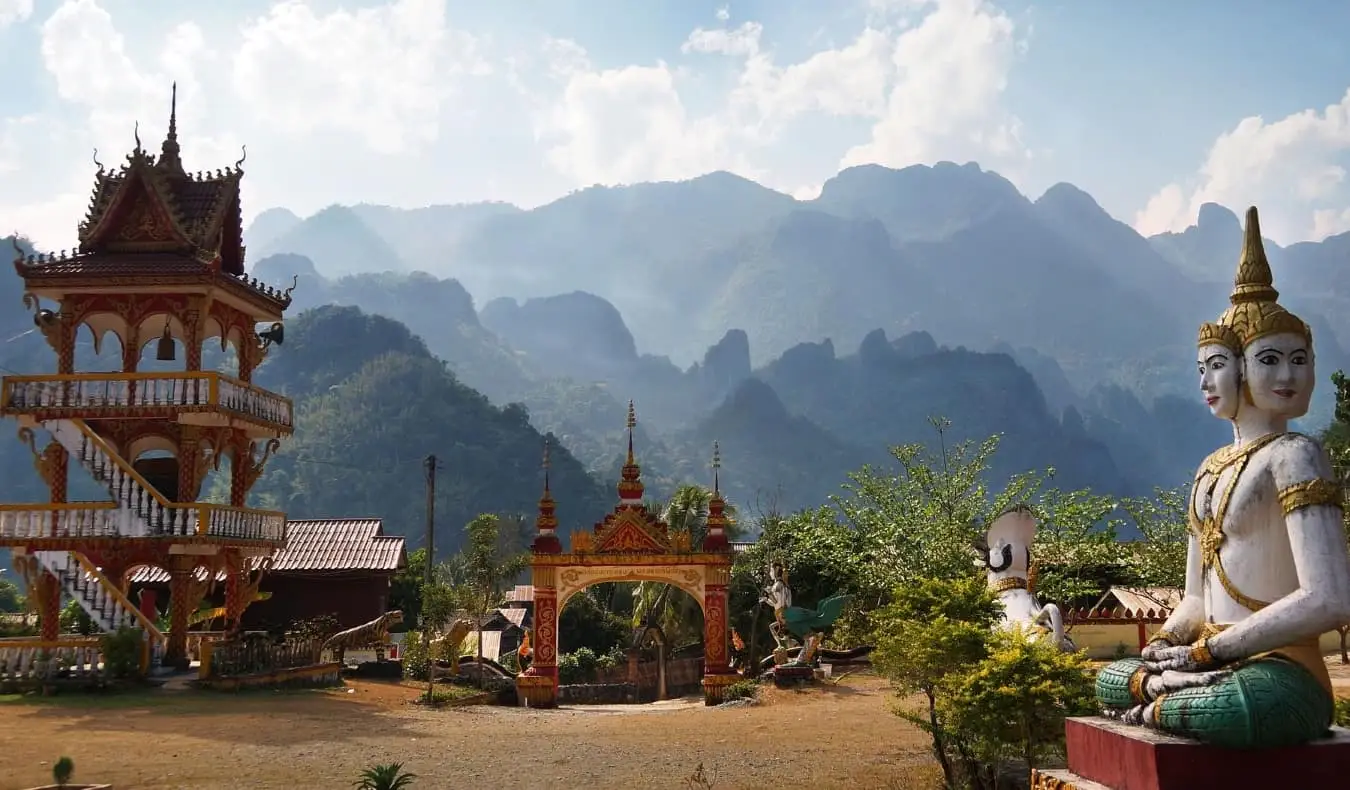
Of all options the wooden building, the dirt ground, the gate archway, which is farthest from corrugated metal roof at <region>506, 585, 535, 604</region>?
the dirt ground

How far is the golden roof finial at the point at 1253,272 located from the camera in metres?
6.50

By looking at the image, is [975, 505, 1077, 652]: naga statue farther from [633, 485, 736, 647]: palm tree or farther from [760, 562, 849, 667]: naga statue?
[633, 485, 736, 647]: palm tree

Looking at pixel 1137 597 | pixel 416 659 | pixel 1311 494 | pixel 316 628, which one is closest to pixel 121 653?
pixel 316 628

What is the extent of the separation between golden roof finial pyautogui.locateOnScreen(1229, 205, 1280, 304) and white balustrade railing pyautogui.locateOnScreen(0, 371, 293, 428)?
17516mm

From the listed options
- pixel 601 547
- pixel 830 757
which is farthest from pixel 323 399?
pixel 830 757

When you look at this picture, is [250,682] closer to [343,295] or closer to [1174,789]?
[1174,789]

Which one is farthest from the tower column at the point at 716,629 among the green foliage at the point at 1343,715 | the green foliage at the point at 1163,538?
the green foliage at the point at 1343,715

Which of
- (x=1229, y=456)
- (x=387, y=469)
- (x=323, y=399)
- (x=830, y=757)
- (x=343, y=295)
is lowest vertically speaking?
(x=830, y=757)

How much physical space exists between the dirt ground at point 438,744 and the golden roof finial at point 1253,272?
6.28m

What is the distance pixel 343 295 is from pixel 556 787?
164 metres

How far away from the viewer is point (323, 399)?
9825 cm

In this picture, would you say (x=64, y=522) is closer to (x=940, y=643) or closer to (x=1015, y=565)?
(x=1015, y=565)

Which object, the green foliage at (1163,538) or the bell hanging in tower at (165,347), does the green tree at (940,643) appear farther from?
the bell hanging in tower at (165,347)

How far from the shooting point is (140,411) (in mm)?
19922
